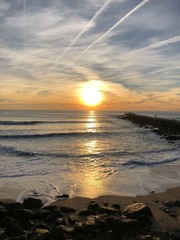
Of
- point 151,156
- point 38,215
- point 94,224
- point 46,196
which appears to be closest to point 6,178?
point 46,196

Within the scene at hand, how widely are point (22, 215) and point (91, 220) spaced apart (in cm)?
178

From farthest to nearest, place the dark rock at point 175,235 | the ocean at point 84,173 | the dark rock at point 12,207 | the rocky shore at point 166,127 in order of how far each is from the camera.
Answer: the rocky shore at point 166,127 < the ocean at point 84,173 < the dark rock at point 12,207 < the dark rock at point 175,235

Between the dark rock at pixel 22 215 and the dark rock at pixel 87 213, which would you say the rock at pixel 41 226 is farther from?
the dark rock at pixel 87 213

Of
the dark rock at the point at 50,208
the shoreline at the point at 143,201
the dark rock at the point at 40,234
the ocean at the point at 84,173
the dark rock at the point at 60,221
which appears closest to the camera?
the dark rock at the point at 40,234

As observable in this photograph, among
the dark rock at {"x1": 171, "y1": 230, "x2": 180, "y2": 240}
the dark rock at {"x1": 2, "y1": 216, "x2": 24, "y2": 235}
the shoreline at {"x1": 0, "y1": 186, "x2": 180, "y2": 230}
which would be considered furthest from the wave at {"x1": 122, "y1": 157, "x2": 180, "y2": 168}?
the dark rock at {"x1": 2, "y1": 216, "x2": 24, "y2": 235}

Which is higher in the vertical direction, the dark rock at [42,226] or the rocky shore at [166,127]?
the rocky shore at [166,127]

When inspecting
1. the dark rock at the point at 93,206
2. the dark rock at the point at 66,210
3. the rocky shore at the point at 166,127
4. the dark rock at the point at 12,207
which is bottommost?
the dark rock at the point at 66,210

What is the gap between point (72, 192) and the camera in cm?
1067

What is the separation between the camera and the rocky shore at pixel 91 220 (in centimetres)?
673

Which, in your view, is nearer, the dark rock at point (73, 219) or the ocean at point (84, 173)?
the dark rock at point (73, 219)

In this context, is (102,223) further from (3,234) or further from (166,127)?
(166,127)

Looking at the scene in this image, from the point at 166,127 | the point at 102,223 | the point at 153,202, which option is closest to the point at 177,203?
the point at 153,202

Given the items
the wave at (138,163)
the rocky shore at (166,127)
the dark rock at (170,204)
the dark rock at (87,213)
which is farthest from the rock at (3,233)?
the rocky shore at (166,127)

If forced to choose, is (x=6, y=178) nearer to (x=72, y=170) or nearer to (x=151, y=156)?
(x=72, y=170)
